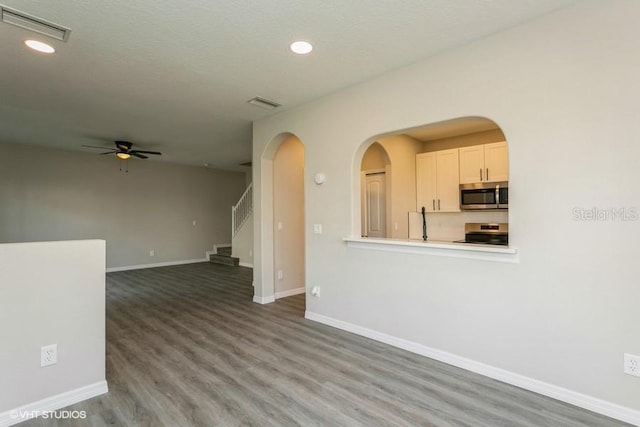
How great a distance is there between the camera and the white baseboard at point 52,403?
2.10m

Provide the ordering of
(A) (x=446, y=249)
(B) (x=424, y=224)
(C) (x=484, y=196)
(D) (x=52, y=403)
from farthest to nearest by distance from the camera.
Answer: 1. (B) (x=424, y=224)
2. (C) (x=484, y=196)
3. (A) (x=446, y=249)
4. (D) (x=52, y=403)

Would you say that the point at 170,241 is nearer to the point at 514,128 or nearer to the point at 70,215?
the point at 70,215

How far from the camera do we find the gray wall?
22.1ft

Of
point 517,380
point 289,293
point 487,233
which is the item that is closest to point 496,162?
point 487,233

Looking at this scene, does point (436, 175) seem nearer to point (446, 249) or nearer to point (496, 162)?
point (496, 162)

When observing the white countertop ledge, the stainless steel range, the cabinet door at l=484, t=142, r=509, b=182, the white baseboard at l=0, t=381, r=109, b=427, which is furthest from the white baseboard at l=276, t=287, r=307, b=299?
the cabinet door at l=484, t=142, r=509, b=182

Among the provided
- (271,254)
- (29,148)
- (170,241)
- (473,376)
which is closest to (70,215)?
(29,148)

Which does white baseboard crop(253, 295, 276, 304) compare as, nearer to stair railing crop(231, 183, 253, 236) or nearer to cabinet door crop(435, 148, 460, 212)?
cabinet door crop(435, 148, 460, 212)

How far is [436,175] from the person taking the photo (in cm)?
528

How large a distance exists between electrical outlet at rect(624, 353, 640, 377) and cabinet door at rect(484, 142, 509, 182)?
9.43ft

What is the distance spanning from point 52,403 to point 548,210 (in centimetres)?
384

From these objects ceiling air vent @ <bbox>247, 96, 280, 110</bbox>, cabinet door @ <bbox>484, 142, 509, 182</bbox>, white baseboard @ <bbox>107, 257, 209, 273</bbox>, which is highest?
ceiling air vent @ <bbox>247, 96, 280, 110</bbox>

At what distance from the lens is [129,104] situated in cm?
417

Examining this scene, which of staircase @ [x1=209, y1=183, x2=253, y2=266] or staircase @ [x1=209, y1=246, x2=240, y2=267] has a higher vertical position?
staircase @ [x1=209, y1=183, x2=253, y2=266]
